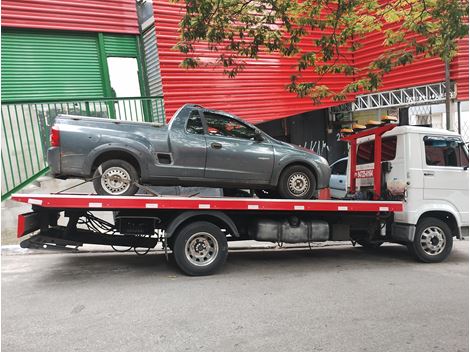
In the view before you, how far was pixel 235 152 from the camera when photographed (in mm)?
5898

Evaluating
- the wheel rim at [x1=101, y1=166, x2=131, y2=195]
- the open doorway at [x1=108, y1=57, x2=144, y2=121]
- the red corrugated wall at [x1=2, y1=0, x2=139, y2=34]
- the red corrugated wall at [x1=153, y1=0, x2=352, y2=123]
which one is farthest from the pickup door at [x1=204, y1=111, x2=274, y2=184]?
the red corrugated wall at [x1=2, y1=0, x2=139, y2=34]

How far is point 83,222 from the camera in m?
5.80

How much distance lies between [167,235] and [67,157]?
5.76 feet

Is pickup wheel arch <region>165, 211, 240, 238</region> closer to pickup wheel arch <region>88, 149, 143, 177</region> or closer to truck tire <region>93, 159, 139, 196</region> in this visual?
truck tire <region>93, 159, 139, 196</region>

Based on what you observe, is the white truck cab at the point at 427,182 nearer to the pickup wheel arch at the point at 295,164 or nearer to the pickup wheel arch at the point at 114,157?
the pickup wheel arch at the point at 295,164

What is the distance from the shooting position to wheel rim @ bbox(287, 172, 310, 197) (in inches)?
245

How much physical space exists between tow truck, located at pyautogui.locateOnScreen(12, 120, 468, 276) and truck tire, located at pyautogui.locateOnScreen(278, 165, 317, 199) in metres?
0.29

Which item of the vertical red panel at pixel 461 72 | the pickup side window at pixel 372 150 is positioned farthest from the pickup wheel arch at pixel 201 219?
the vertical red panel at pixel 461 72

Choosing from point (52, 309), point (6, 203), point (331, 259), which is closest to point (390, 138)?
point (331, 259)

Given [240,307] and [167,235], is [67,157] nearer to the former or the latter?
[167,235]

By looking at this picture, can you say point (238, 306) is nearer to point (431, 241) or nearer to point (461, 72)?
point (431, 241)

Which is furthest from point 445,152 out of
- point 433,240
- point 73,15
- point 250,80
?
point 73,15

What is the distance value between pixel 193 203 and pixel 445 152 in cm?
464

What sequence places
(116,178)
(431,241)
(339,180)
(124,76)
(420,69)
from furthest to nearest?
(420,69)
(124,76)
(339,180)
(431,241)
(116,178)
